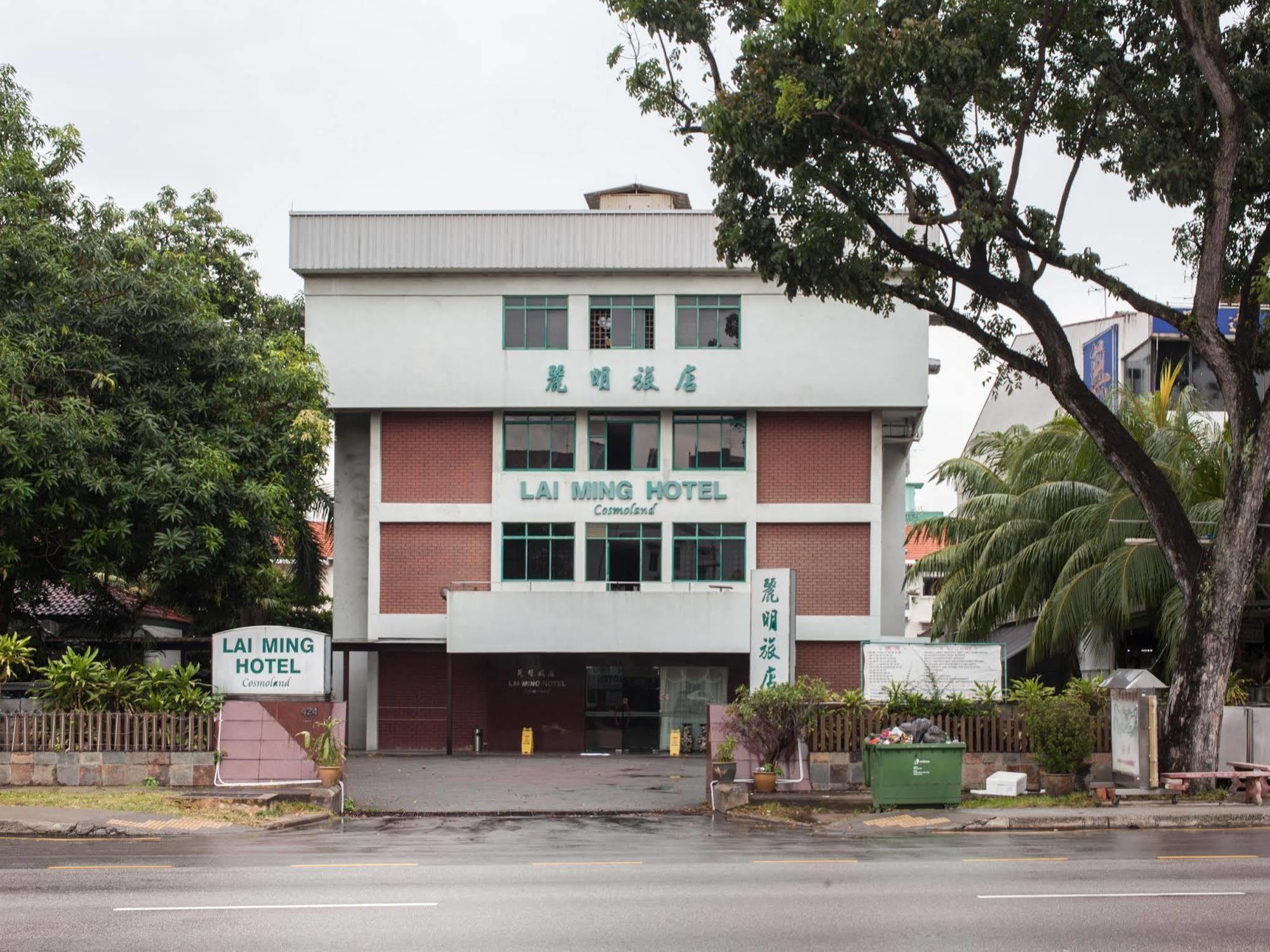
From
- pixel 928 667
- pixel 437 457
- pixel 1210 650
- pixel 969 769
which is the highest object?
pixel 437 457

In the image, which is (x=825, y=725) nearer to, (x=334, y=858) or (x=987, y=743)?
(x=987, y=743)

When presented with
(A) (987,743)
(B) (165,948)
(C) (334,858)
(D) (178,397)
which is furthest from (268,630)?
(B) (165,948)

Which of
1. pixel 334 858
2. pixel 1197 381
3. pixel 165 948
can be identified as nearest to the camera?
pixel 165 948

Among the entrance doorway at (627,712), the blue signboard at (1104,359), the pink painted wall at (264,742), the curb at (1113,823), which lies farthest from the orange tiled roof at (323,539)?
the blue signboard at (1104,359)

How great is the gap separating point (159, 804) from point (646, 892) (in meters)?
10.2

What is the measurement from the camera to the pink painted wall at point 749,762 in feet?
69.5

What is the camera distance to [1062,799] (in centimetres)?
2008

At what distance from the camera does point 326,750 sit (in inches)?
843

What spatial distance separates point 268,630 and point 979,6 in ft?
45.9

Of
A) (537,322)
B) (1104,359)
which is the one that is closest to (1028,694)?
(537,322)

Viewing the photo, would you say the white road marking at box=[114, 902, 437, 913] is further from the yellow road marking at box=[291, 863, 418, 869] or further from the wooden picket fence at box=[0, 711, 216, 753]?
the wooden picket fence at box=[0, 711, 216, 753]

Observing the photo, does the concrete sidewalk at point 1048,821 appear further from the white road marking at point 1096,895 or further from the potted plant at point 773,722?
the white road marking at point 1096,895

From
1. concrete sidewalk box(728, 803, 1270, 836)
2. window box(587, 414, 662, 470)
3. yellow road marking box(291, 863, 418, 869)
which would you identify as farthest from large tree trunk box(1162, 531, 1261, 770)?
window box(587, 414, 662, 470)

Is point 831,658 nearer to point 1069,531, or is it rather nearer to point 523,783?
point 1069,531
